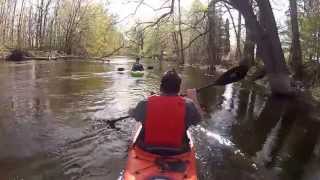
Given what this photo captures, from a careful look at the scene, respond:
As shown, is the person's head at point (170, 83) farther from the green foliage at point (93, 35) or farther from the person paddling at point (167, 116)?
the green foliage at point (93, 35)

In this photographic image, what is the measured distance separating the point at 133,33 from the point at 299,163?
32.2 feet

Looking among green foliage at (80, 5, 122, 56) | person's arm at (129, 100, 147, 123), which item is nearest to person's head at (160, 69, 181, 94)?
person's arm at (129, 100, 147, 123)

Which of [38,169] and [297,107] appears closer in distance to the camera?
[38,169]

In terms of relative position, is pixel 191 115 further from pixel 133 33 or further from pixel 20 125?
pixel 133 33

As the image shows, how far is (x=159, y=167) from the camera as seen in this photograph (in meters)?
5.88

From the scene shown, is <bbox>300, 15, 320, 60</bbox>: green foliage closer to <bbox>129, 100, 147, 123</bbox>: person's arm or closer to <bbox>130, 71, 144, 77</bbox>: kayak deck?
<bbox>130, 71, 144, 77</bbox>: kayak deck

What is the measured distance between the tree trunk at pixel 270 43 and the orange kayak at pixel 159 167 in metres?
13.3

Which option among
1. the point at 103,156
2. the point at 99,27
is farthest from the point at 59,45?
the point at 103,156

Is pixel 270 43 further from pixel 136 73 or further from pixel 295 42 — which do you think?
pixel 136 73

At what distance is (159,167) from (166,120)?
650mm

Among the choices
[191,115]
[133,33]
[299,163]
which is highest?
[133,33]

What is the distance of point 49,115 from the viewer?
13516mm

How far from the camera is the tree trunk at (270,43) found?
18734 mm

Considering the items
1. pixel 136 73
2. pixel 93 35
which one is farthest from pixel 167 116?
pixel 93 35
